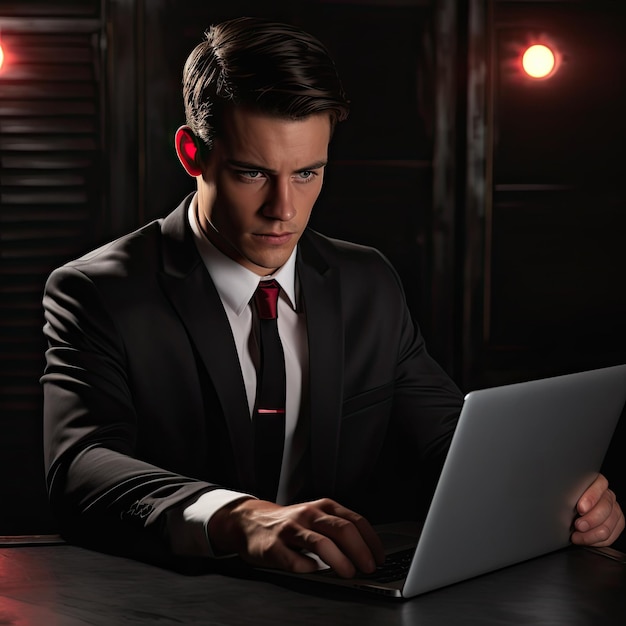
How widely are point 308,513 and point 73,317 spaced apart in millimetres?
746

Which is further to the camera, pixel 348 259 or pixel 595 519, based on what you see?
pixel 348 259

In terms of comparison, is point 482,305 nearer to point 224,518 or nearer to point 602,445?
point 602,445

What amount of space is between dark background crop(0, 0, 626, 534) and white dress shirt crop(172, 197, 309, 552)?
4.08 ft

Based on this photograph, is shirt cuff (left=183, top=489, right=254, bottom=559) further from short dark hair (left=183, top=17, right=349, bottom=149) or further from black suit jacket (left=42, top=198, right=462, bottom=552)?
short dark hair (left=183, top=17, right=349, bottom=149)

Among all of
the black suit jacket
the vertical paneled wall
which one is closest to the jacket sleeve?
the black suit jacket

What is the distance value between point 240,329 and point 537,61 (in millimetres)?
1734

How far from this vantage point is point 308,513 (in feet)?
4.21

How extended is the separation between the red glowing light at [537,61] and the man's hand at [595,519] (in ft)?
6.80

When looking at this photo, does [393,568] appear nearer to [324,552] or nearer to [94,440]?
[324,552]

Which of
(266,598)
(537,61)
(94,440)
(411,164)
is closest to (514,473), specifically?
(266,598)

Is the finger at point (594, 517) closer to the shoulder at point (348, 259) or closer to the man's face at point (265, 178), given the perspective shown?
the man's face at point (265, 178)

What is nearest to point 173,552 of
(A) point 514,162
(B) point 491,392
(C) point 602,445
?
(B) point 491,392

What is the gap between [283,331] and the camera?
6.76ft

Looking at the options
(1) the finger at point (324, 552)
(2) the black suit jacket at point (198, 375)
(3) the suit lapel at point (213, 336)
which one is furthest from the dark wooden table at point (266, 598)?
(3) the suit lapel at point (213, 336)
